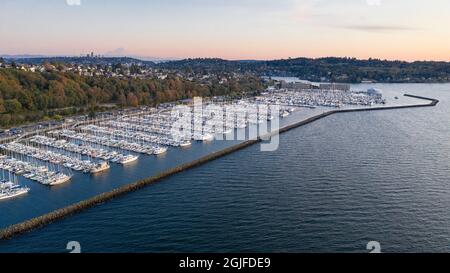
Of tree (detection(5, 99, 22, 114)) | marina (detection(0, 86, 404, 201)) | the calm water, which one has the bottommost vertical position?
the calm water

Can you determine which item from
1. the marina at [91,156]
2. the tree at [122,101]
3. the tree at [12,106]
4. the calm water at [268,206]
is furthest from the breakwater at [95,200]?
the tree at [122,101]

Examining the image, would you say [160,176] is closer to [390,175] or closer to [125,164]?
[125,164]

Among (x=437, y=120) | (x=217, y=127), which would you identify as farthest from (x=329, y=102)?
(x=217, y=127)

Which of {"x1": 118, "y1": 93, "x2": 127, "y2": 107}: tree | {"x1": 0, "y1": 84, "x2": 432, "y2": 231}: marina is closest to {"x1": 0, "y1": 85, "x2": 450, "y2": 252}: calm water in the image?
{"x1": 0, "y1": 84, "x2": 432, "y2": 231}: marina

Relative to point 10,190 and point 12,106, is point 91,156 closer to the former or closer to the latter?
point 10,190

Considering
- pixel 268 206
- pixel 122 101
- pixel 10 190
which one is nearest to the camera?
pixel 268 206

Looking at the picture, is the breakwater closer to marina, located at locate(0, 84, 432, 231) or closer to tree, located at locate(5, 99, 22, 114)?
marina, located at locate(0, 84, 432, 231)

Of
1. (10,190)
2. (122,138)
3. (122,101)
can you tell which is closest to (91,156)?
(122,138)

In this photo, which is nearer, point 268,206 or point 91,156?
point 268,206
